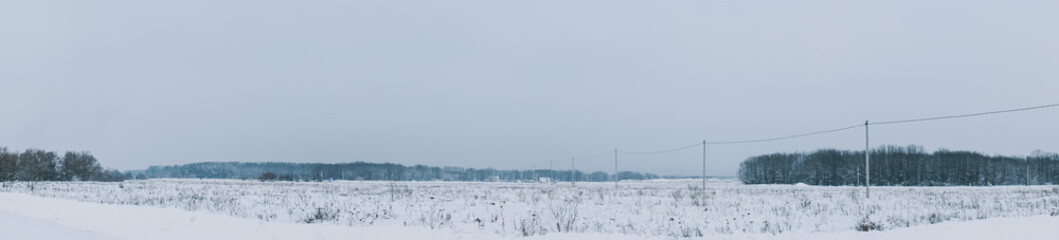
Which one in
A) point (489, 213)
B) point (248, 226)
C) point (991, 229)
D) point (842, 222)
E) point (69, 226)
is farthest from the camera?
point (489, 213)

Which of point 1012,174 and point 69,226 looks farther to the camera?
point 1012,174

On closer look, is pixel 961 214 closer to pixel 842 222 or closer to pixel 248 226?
pixel 842 222

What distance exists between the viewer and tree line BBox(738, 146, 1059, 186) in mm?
120938

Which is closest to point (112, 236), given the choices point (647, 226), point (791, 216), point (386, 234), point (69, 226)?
point (69, 226)

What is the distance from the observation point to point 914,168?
123250 millimetres

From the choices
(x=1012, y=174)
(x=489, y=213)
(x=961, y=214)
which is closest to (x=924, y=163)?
(x=1012, y=174)

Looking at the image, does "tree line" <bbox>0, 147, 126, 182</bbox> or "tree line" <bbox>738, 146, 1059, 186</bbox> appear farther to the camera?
"tree line" <bbox>738, 146, 1059, 186</bbox>

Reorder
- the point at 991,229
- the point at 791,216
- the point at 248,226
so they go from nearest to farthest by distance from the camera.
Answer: the point at 991,229 < the point at 248,226 < the point at 791,216

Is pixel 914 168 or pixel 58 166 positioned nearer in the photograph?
pixel 58 166

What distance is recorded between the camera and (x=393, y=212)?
2061cm

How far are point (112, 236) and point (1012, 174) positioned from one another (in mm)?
150097

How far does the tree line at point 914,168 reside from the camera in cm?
12094

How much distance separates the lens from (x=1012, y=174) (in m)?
125

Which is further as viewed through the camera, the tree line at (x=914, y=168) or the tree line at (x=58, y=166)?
the tree line at (x=914, y=168)
